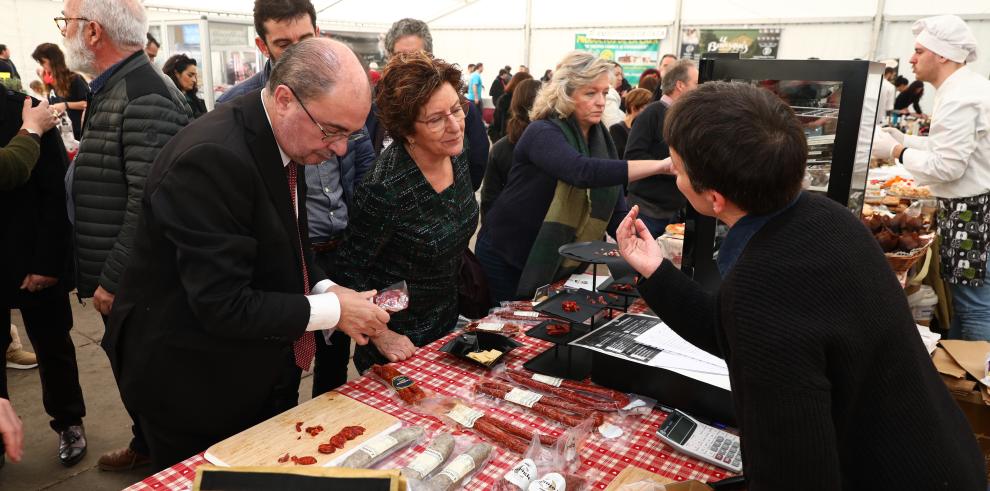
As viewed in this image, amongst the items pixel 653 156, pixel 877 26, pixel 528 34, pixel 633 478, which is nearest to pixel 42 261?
pixel 633 478

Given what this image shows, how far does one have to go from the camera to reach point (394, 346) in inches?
79.6

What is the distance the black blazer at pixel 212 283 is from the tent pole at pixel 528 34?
17026 millimetres

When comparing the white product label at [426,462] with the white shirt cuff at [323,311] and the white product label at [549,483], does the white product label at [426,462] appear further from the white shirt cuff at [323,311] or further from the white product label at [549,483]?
the white shirt cuff at [323,311]

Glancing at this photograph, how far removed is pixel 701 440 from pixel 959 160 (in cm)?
272

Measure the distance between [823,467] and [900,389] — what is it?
208 millimetres

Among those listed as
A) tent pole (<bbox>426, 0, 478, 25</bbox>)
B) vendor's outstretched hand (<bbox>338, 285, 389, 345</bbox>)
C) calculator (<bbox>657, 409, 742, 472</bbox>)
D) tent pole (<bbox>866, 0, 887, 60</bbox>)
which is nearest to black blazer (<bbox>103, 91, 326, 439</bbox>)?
vendor's outstretched hand (<bbox>338, 285, 389, 345</bbox>)

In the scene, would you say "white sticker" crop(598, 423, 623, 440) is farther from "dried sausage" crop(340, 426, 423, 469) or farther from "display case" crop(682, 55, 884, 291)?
"display case" crop(682, 55, 884, 291)

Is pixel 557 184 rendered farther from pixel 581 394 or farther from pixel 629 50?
pixel 629 50

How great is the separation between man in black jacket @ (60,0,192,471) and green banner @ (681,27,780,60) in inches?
Result: 530

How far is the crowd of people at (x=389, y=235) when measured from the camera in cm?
102

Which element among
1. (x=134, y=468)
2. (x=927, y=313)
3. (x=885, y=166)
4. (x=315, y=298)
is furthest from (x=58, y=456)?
(x=885, y=166)

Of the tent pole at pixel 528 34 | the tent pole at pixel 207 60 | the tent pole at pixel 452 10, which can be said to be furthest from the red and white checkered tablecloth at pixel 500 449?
the tent pole at pixel 452 10

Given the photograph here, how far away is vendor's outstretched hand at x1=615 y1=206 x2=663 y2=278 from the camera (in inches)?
59.2

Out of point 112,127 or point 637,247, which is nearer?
point 637,247
